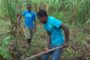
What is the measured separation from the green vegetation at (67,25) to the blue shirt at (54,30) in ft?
5.37

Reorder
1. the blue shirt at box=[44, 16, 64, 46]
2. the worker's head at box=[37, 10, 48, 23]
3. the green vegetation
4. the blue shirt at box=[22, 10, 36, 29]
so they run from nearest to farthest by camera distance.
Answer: the worker's head at box=[37, 10, 48, 23] < the blue shirt at box=[44, 16, 64, 46] < the green vegetation < the blue shirt at box=[22, 10, 36, 29]

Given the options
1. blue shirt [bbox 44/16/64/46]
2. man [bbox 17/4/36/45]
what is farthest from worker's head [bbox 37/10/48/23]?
man [bbox 17/4/36/45]

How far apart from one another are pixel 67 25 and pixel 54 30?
16.8ft

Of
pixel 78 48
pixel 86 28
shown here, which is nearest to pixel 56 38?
pixel 78 48

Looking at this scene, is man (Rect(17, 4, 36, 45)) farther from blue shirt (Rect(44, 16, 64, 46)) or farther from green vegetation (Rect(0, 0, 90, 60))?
blue shirt (Rect(44, 16, 64, 46))

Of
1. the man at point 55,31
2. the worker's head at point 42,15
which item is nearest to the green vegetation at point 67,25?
the man at point 55,31

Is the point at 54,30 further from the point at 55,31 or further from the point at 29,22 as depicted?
the point at 29,22

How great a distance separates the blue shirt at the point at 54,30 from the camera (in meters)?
Result: 4.88

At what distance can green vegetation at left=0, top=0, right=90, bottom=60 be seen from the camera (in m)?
7.07

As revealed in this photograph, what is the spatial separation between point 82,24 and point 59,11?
2.11 metres

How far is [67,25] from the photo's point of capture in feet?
33.0

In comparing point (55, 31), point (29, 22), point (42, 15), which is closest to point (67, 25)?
point (29, 22)

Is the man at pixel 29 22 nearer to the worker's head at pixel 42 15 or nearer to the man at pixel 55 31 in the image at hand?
the man at pixel 55 31

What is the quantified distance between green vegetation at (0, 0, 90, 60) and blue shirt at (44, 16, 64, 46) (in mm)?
1637
